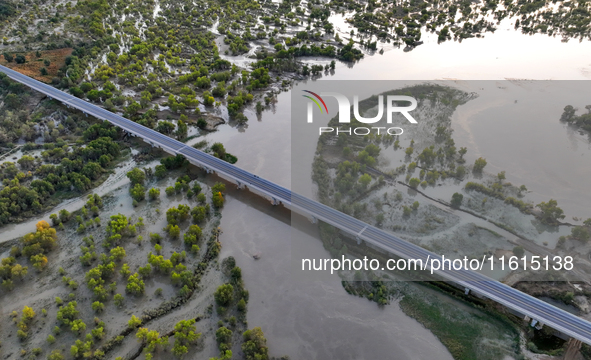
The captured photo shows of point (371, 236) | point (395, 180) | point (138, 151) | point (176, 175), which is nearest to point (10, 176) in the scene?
point (138, 151)

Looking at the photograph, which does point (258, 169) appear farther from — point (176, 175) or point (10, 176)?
point (10, 176)

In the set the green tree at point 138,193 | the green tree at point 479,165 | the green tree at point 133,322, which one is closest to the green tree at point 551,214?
the green tree at point 479,165

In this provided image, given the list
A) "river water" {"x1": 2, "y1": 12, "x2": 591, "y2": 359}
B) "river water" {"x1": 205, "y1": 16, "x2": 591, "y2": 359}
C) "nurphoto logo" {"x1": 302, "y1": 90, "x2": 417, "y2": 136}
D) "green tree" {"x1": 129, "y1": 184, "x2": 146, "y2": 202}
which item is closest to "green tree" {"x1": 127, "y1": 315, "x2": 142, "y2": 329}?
"river water" {"x1": 2, "y1": 12, "x2": 591, "y2": 359}

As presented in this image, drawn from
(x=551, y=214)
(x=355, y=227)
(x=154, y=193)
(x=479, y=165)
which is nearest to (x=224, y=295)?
(x=355, y=227)

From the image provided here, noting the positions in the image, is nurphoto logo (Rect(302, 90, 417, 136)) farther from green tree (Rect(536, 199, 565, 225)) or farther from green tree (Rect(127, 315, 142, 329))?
green tree (Rect(127, 315, 142, 329))

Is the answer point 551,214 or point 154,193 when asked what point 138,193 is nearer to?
point 154,193
